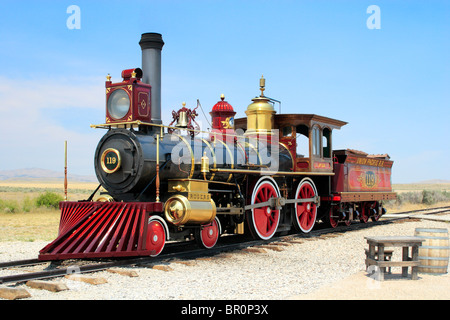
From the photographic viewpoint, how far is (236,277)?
22.8ft

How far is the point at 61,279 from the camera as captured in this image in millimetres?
6613

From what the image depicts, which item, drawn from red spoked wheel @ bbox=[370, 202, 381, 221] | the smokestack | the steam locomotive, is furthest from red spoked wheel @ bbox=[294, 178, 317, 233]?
the smokestack

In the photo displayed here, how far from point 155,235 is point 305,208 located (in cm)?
568

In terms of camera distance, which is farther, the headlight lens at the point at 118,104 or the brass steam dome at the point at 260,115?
the brass steam dome at the point at 260,115

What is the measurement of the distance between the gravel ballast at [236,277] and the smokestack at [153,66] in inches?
121

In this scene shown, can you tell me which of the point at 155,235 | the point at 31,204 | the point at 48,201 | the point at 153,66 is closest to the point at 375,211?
the point at 153,66

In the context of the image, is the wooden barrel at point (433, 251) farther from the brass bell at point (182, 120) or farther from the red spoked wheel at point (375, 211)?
the red spoked wheel at point (375, 211)

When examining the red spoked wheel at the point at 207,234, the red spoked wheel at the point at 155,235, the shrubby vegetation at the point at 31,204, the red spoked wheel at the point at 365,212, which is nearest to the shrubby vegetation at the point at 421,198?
the red spoked wheel at the point at 365,212

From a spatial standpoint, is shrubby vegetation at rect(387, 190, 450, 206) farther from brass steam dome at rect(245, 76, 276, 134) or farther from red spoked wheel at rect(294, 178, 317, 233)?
brass steam dome at rect(245, 76, 276, 134)

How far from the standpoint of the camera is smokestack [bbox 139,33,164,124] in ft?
30.3

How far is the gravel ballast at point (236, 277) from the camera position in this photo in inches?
227

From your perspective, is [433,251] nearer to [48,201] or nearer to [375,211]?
[375,211]

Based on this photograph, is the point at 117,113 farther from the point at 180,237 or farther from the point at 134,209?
the point at 180,237
